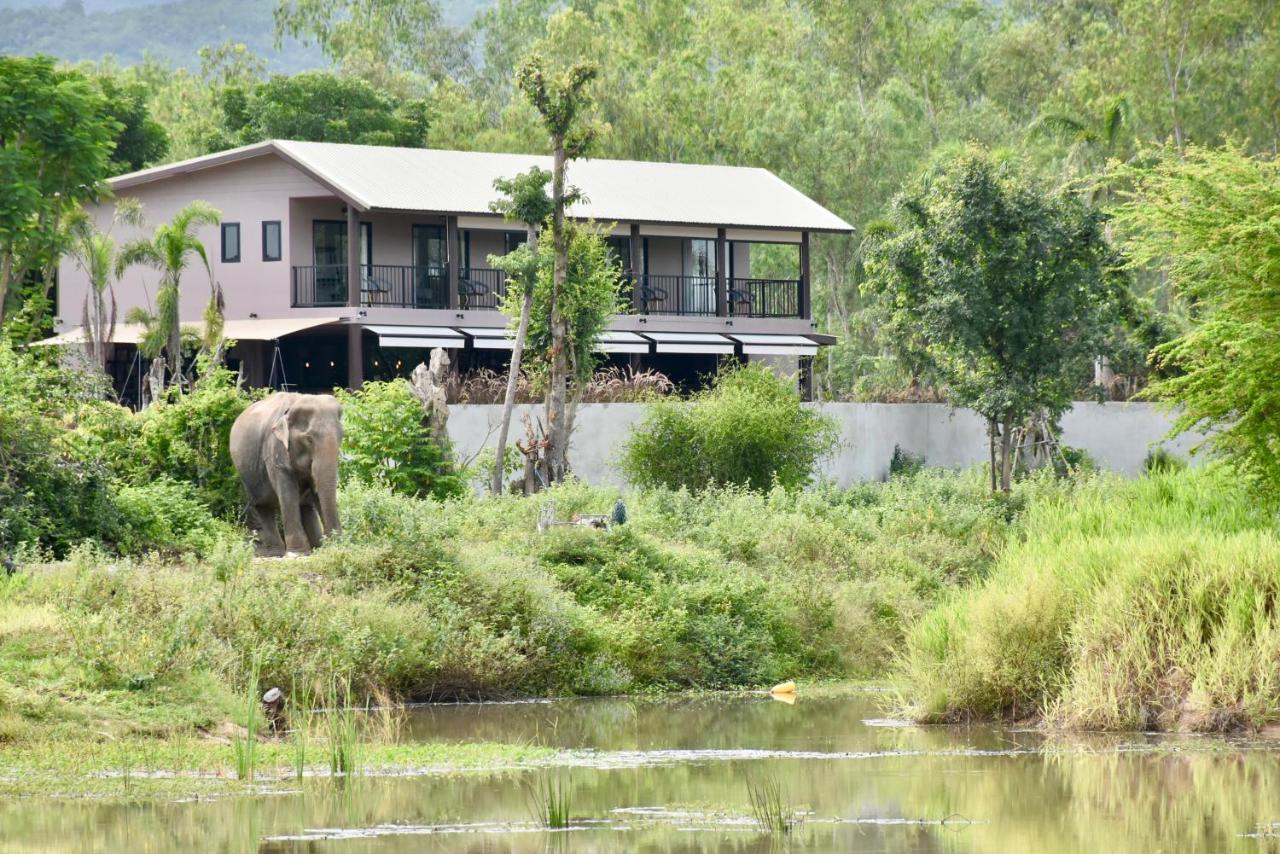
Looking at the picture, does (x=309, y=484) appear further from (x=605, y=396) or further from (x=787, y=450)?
(x=605, y=396)

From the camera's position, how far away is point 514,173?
45.5 meters

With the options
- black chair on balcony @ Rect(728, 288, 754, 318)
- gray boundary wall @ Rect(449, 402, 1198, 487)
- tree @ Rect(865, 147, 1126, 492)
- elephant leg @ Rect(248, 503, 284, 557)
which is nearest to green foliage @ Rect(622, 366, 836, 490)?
tree @ Rect(865, 147, 1126, 492)

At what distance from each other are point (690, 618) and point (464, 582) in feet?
9.04

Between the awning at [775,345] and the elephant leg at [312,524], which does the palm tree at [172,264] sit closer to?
the awning at [775,345]

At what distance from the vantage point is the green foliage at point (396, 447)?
2722cm

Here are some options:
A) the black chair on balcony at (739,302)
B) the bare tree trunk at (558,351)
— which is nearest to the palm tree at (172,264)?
the bare tree trunk at (558,351)

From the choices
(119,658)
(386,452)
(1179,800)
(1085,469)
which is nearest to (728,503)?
(386,452)

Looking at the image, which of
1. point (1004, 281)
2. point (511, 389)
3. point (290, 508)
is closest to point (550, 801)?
point (290, 508)

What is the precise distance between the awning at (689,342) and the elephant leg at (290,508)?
22.0 metres

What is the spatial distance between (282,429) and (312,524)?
1125 millimetres

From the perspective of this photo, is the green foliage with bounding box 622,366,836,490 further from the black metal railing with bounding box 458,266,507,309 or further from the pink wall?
the pink wall

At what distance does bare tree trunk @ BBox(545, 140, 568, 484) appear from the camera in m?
30.6

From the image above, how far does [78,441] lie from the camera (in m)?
23.0

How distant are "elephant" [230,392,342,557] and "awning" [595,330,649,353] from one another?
19.7m
